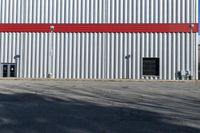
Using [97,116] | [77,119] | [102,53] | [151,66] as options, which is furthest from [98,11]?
[77,119]

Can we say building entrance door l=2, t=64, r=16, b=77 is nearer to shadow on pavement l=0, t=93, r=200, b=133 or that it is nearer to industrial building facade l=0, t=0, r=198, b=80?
industrial building facade l=0, t=0, r=198, b=80

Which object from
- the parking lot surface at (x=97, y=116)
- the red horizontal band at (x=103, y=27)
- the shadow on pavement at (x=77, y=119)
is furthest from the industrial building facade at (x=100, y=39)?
the shadow on pavement at (x=77, y=119)

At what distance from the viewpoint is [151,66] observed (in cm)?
4103

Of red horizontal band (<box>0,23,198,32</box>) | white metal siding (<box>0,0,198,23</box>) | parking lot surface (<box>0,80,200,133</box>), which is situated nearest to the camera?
parking lot surface (<box>0,80,200,133</box>)

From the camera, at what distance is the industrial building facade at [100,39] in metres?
40.3

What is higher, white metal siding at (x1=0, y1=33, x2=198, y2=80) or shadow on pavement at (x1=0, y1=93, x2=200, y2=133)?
white metal siding at (x1=0, y1=33, x2=198, y2=80)

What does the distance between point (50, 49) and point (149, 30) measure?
9.52 meters

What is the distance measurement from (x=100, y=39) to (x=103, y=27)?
1160mm

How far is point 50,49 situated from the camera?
41656mm

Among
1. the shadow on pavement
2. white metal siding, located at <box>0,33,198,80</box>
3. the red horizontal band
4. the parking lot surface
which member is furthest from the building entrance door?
the shadow on pavement

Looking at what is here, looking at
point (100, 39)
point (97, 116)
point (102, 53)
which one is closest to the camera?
point (97, 116)

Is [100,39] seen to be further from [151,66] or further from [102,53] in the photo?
[151,66]

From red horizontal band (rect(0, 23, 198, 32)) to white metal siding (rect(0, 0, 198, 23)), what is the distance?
0.48m

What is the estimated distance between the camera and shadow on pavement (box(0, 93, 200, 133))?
9.06 m
